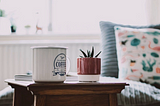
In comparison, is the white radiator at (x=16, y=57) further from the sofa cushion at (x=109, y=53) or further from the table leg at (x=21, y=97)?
the table leg at (x=21, y=97)

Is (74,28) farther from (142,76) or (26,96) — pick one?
(26,96)

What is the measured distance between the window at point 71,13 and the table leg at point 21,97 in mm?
1555

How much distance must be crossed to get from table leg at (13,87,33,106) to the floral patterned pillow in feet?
2.57

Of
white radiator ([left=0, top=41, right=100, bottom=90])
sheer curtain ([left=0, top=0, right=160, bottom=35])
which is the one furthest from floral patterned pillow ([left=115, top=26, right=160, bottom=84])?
sheer curtain ([left=0, top=0, right=160, bottom=35])

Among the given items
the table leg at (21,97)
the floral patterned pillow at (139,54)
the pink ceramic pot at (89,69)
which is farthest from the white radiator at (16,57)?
the pink ceramic pot at (89,69)

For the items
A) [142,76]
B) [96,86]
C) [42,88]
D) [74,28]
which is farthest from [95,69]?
[74,28]

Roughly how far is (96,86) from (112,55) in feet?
3.65

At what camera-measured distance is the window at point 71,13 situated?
259 cm

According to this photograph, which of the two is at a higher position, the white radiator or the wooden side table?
the white radiator

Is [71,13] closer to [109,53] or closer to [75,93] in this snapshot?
[109,53]

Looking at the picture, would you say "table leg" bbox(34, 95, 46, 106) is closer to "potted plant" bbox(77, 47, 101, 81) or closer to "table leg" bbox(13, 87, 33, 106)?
"potted plant" bbox(77, 47, 101, 81)

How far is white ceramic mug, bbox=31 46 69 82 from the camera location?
2.35ft

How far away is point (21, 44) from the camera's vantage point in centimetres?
243

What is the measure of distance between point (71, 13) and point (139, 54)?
1.12 m
